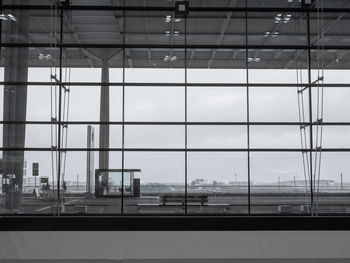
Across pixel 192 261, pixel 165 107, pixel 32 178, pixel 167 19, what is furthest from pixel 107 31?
pixel 192 261

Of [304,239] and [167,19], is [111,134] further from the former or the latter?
[304,239]

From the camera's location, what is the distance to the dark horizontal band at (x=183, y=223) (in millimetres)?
9641

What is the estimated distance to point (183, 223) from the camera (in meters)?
9.84

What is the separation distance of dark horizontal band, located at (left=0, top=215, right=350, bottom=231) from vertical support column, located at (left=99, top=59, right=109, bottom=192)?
11.8 feet

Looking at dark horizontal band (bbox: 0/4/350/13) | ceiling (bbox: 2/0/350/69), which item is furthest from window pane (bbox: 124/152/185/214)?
dark horizontal band (bbox: 0/4/350/13)

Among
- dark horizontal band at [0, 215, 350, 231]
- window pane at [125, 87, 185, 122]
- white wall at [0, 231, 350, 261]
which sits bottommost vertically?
white wall at [0, 231, 350, 261]

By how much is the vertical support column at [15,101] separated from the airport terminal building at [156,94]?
3cm

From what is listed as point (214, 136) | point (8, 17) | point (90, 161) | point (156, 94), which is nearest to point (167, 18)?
point (156, 94)

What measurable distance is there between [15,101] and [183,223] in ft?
21.1

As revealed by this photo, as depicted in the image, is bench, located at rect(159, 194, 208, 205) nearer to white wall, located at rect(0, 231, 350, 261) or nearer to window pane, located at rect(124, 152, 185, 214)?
window pane, located at rect(124, 152, 185, 214)

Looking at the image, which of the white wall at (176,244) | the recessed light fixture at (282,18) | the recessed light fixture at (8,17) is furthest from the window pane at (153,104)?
the white wall at (176,244)

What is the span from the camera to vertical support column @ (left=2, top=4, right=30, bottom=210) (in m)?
12.8

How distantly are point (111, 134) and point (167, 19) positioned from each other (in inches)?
145

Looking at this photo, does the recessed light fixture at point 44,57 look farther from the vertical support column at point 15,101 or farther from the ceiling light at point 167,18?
the ceiling light at point 167,18
